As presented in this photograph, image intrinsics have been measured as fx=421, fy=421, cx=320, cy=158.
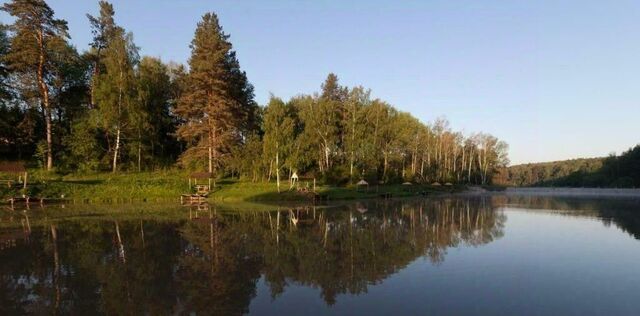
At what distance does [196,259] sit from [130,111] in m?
40.8

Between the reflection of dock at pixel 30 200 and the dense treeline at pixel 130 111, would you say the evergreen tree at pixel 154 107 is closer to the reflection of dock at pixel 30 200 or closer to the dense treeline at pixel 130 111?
the dense treeline at pixel 130 111

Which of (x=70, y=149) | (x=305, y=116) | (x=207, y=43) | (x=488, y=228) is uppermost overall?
(x=207, y=43)

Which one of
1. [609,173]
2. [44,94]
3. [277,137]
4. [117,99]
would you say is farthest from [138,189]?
[609,173]

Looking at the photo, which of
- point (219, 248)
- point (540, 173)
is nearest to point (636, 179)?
point (540, 173)

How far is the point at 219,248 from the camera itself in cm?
1515

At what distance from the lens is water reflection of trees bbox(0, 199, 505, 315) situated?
9211 millimetres

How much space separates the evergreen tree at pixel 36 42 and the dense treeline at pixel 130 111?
10 cm

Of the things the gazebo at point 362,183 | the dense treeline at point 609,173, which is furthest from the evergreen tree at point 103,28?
the dense treeline at point 609,173

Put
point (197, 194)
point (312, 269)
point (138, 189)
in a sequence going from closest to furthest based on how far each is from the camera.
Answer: point (312, 269) → point (197, 194) → point (138, 189)

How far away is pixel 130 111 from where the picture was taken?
48781 mm

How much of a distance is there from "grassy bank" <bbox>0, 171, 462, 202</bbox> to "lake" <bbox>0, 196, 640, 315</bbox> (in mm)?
15944

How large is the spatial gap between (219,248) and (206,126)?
3403 cm

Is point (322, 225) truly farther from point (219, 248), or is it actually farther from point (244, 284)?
point (244, 284)

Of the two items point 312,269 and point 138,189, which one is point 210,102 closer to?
point 138,189
